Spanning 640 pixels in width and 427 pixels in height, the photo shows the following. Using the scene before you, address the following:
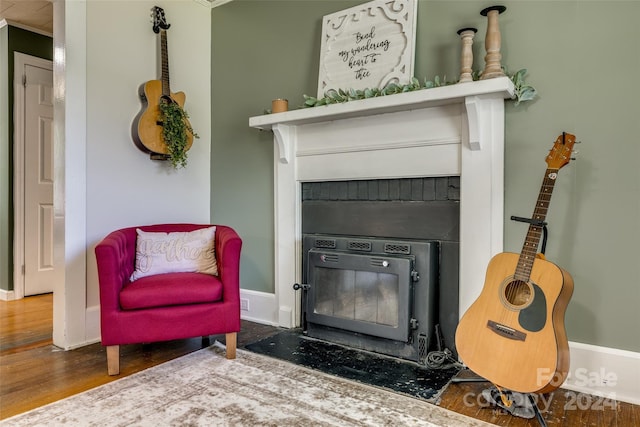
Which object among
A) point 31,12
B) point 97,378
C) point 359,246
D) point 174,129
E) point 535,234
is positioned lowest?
point 97,378

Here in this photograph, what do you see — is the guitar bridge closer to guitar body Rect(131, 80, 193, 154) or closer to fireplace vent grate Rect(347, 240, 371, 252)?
fireplace vent grate Rect(347, 240, 371, 252)

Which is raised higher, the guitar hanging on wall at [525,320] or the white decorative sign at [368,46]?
the white decorative sign at [368,46]

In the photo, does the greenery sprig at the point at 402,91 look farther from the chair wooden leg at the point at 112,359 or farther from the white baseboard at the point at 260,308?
the chair wooden leg at the point at 112,359

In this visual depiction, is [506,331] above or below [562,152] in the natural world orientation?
below

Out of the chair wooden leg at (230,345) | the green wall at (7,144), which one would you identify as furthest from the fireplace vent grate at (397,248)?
the green wall at (7,144)

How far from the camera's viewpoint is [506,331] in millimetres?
1655

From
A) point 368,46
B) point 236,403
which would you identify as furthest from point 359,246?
point 368,46

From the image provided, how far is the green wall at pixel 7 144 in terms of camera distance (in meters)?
3.63

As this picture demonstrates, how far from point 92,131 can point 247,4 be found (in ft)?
5.00

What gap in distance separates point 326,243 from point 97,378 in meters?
1.43

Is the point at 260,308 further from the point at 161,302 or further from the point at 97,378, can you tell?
the point at 97,378

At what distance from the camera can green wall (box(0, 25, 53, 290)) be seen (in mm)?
3627

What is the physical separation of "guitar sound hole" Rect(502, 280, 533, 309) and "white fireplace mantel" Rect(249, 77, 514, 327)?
0.35 metres

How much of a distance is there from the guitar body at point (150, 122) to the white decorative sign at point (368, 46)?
1161 mm
